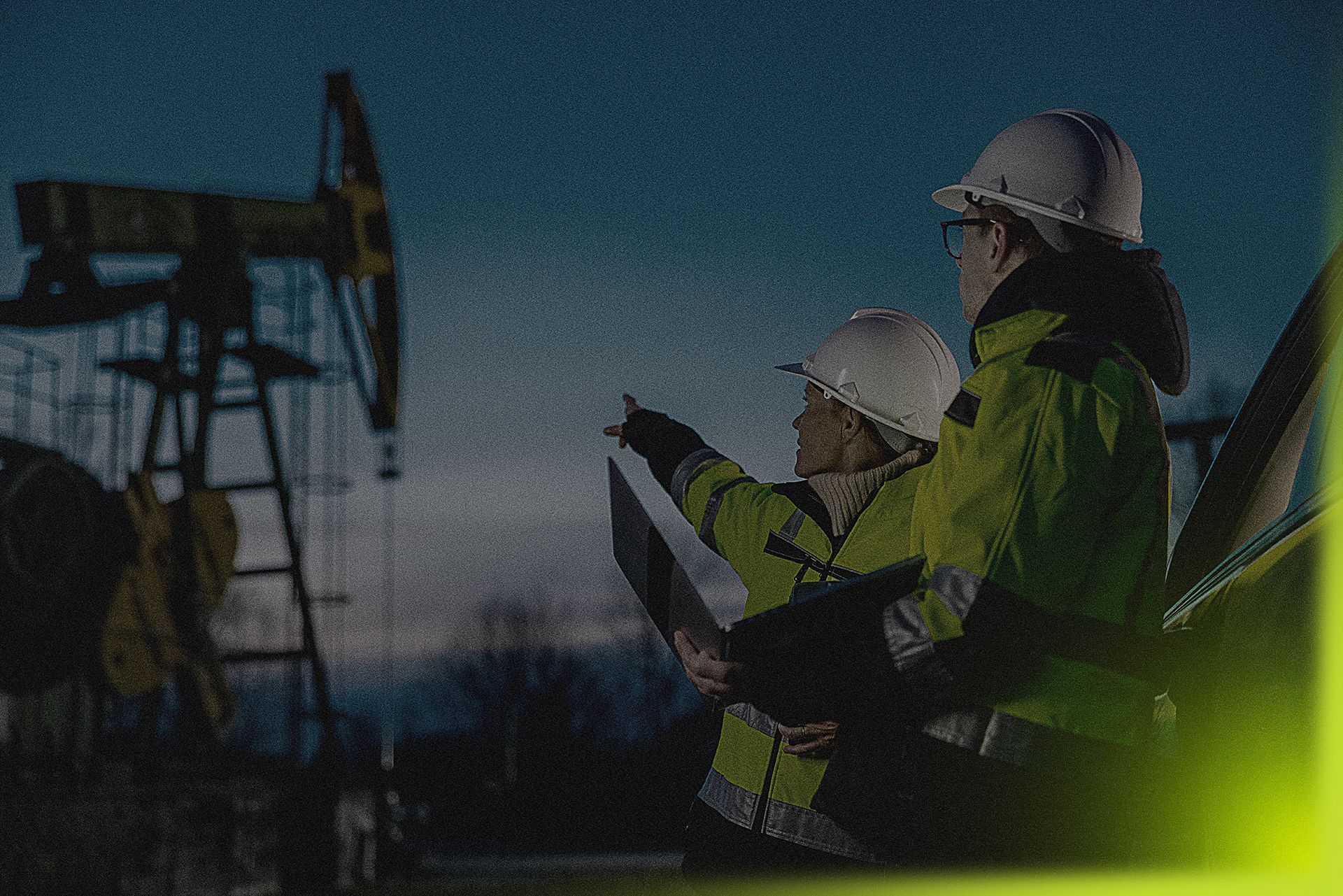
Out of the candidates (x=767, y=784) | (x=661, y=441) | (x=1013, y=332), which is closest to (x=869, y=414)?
Answer: (x=661, y=441)

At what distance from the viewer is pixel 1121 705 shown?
188 cm

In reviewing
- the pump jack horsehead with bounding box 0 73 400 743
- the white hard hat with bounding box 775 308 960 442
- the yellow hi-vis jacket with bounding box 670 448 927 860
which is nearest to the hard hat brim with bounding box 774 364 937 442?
the white hard hat with bounding box 775 308 960 442

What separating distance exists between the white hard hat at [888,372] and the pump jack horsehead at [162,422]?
1016 cm

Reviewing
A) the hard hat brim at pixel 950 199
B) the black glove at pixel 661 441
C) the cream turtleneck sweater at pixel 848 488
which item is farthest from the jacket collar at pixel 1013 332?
the black glove at pixel 661 441

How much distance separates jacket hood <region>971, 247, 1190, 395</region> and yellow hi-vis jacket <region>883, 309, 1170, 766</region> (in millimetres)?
36

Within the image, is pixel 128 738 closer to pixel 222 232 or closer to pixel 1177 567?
pixel 222 232

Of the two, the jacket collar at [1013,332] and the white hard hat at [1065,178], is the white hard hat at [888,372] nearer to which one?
the white hard hat at [1065,178]

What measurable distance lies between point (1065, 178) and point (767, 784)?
1258mm

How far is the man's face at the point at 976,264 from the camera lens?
2.28m

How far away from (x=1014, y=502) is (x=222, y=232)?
14.9 metres

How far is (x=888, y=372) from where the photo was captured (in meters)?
3.18

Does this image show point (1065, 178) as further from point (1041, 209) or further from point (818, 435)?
point (818, 435)

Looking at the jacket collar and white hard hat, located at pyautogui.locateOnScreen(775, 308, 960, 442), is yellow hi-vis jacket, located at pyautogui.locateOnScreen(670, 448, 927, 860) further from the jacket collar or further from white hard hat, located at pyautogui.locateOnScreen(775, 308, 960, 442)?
A: the jacket collar

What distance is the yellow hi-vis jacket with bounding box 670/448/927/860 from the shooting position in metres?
2.65
